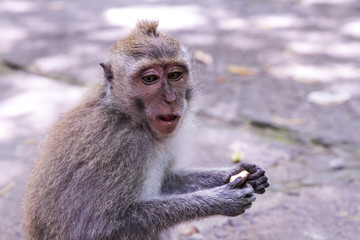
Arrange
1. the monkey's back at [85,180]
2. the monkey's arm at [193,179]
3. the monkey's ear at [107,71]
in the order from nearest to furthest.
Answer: the monkey's back at [85,180], the monkey's ear at [107,71], the monkey's arm at [193,179]

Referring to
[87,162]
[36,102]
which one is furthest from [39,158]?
[36,102]

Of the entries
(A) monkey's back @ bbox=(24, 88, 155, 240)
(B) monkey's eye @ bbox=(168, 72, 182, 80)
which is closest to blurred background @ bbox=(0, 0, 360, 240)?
(B) monkey's eye @ bbox=(168, 72, 182, 80)

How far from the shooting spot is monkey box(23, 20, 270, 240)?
3107 mm

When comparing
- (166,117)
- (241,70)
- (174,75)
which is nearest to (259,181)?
(166,117)

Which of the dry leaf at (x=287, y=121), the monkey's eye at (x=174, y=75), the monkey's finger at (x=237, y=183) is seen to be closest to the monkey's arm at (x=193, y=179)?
the monkey's finger at (x=237, y=183)

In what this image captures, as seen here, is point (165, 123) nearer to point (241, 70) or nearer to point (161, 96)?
point (161, 96)

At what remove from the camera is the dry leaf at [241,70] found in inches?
234

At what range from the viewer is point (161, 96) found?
3219 mm

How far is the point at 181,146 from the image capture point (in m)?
3.70

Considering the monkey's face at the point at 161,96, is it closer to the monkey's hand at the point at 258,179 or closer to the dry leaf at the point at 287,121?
the monkey's hand at the point at 258,179

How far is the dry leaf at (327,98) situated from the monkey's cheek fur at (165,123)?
2441 mm

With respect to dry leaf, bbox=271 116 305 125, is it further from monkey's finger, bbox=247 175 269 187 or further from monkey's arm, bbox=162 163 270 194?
monkey's finger, bbox=247 175 269 187

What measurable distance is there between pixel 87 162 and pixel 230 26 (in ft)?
14.3

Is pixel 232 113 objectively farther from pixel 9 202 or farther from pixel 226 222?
pixel 9 202
